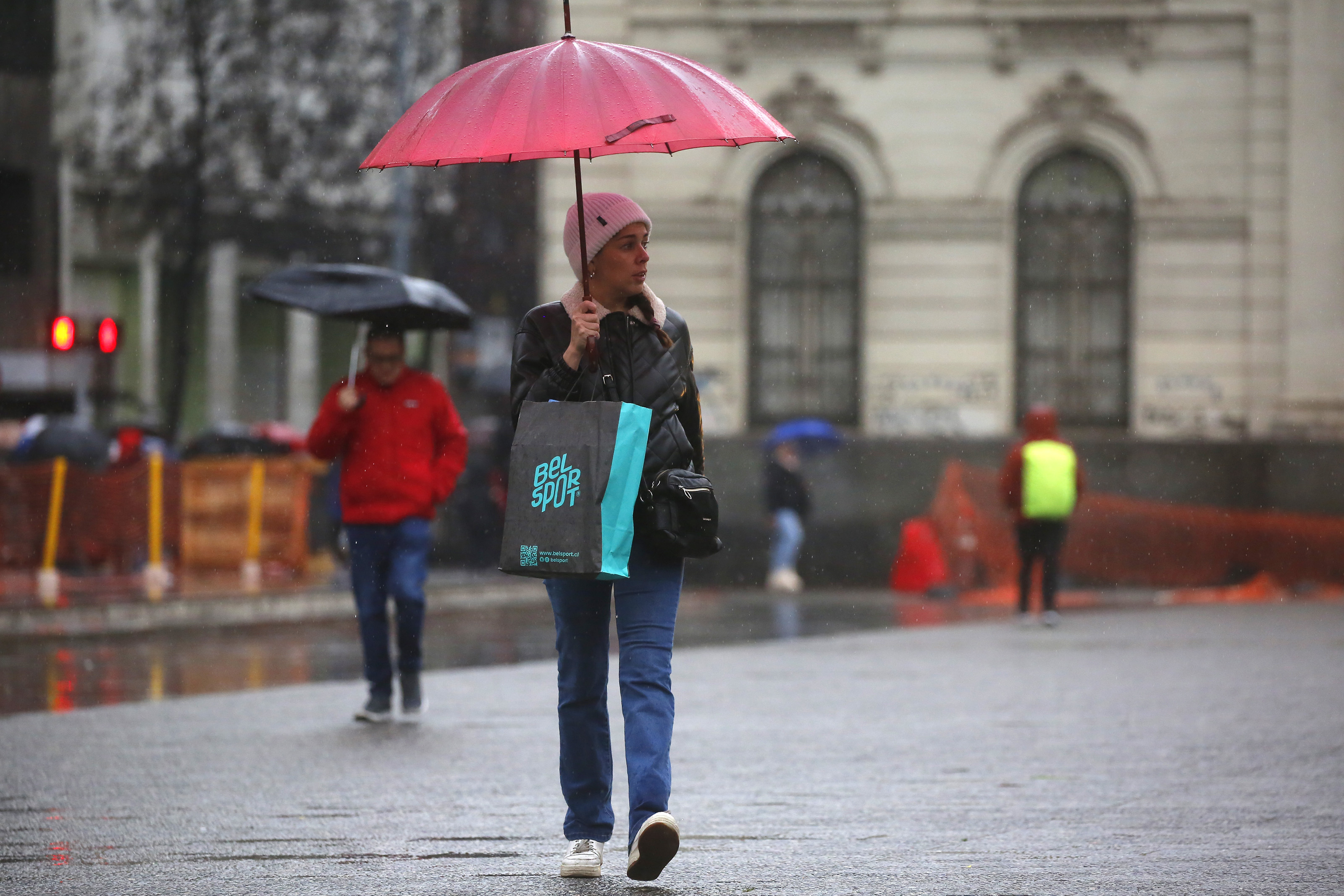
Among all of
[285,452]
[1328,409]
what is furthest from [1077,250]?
[285,452]

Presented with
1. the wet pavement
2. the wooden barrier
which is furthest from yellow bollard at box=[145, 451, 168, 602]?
the wet pavement

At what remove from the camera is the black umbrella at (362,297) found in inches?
363

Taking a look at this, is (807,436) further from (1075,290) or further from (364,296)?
(364,296)

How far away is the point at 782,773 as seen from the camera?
7531mm

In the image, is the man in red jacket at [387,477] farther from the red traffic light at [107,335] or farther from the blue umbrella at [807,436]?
the blue umbrella at [807,436]

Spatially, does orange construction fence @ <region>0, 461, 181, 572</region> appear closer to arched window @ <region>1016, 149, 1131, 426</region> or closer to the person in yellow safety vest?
the person in yellow safety vest

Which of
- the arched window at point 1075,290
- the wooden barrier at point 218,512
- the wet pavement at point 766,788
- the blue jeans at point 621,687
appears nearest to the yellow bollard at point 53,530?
the wooden barrier at point 218,512

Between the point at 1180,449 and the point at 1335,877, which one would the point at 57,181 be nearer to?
the point at 1180,449

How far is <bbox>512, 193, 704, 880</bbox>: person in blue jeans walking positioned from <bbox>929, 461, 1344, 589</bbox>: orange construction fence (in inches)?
613

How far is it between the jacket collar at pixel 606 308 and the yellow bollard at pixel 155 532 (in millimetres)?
11368

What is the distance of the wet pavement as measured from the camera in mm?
5555

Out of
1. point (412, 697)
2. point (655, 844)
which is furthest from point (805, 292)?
point (655, 844)

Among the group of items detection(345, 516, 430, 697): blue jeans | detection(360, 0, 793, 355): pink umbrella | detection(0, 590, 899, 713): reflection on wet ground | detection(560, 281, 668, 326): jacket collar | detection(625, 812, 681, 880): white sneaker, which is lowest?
detection(0, 590, 899, 713): reflection on wet ground

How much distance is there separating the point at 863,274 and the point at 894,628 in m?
8.98
